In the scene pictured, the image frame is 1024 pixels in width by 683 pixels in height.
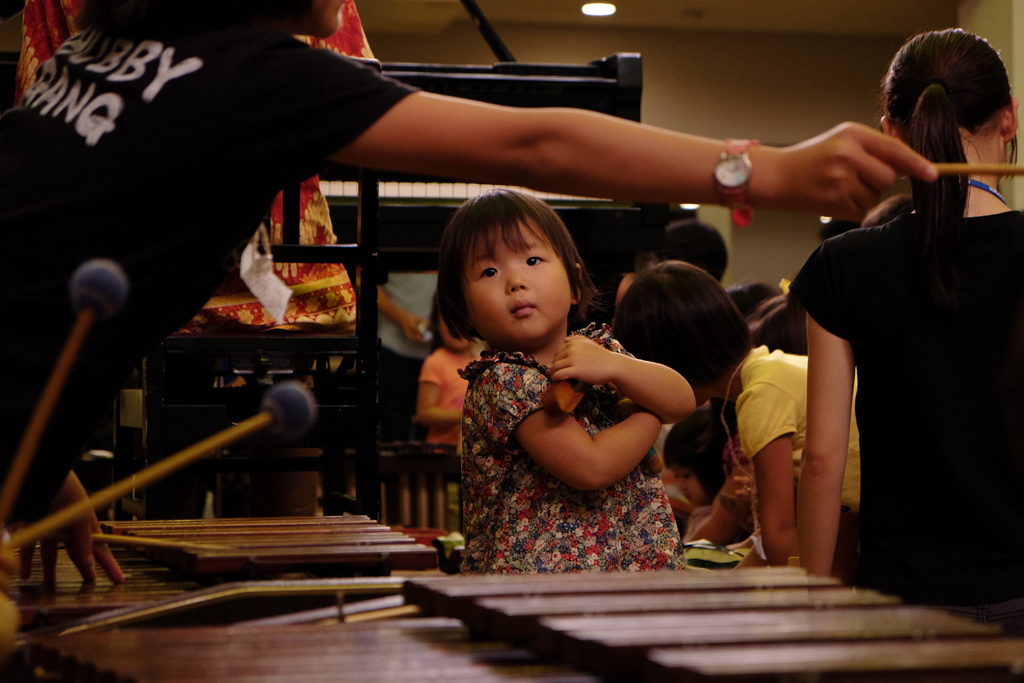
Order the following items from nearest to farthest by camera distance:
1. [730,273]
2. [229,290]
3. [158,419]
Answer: [158,419] < [229,290] < [730,273]

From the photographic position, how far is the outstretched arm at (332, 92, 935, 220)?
130 cm

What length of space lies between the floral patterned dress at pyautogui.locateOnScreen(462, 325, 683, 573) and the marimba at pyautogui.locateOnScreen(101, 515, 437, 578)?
23cm

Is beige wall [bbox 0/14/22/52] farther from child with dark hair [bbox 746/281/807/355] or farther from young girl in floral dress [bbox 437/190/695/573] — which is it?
young girl in floral dress [bbox 437/190/695/573]

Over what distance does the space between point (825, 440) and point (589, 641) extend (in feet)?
3.67

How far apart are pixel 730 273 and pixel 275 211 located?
7822 millimetres

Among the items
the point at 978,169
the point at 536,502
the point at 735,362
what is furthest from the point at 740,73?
the point at 978,169

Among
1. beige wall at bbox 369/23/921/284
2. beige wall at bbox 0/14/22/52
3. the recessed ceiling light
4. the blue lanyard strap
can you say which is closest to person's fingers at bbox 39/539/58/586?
the blue lanyard strap

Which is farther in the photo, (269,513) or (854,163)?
(269,513)

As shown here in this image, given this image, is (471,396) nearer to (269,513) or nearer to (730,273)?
(269,513)

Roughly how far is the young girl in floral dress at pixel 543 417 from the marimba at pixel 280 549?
0.85ft

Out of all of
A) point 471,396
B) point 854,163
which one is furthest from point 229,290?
point 854,163

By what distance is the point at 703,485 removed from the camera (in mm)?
4230

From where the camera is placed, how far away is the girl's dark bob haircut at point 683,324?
2869 millimetres

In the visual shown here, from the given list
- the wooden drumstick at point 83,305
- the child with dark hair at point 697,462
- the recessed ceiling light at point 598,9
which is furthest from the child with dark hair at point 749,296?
the recessed ceiling light at point 598,9
